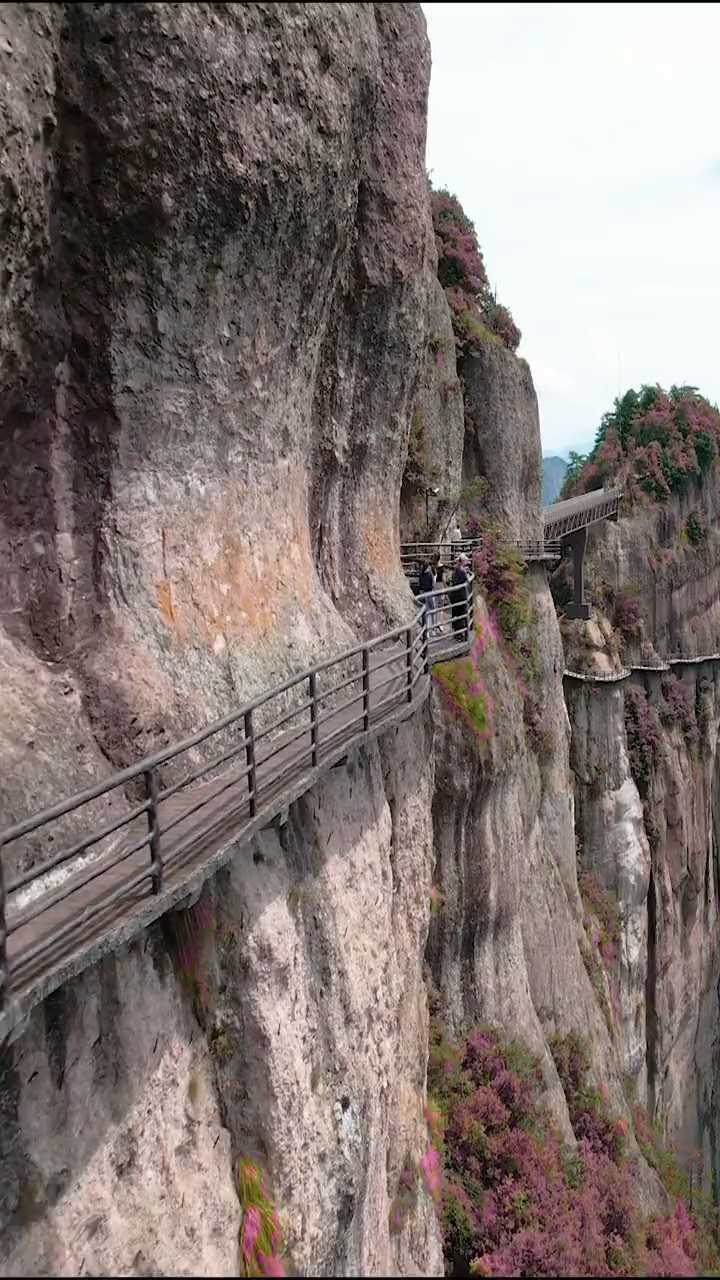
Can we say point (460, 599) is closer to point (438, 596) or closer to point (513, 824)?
point (438, 596)

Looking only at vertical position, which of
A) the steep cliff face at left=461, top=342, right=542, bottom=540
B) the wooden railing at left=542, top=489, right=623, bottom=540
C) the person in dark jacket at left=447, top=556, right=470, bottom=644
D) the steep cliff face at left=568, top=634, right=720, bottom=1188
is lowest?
the steep cliff face at left=568, top=634, right=720, bottom=1188

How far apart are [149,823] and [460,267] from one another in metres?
23.3

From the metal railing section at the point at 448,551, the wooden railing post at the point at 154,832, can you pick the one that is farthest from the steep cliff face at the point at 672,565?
the wooden railing post at the point at 154,832

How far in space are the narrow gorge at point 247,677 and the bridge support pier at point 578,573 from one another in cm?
1850

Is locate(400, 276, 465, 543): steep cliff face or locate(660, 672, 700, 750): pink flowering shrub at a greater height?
locate(400, 276, 465, 543): steep cliff face

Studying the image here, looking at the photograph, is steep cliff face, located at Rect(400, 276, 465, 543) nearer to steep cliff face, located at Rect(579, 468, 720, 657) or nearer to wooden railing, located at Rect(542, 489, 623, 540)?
wooden railing, located at Rect(542, 489, 623, 540)

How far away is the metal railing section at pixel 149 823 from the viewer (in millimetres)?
5293

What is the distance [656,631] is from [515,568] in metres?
19.0

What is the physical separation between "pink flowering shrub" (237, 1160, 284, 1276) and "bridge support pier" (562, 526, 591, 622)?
2939cm

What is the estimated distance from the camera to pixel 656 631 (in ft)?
129

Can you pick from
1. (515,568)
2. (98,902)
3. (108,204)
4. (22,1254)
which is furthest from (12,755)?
(515,568)


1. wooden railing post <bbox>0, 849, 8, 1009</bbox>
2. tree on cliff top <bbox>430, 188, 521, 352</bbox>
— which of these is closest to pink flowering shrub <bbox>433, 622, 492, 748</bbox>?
wooden railing post <bbox>0, 849, 8, 1009</bbox>

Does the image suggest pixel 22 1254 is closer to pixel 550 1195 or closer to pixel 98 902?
pixel 98 902

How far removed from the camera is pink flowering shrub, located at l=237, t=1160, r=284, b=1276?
267 inches
